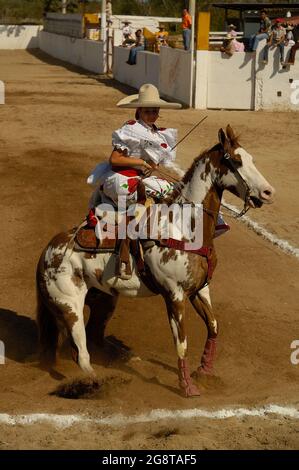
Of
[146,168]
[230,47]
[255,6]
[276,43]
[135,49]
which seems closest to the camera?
[146,168]

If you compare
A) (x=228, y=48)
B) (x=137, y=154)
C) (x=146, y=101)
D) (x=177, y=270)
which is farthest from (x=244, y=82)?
(x=177, y=270)

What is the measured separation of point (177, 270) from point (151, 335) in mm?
1906

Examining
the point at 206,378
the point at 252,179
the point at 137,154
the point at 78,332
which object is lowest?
the point at 206,378

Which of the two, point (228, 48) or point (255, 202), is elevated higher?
point (228, 48)

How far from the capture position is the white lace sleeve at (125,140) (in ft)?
22.7

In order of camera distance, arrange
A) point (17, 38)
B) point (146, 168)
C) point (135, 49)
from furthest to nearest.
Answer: point (17, 38)
point (135, 49)
point (146, 168)

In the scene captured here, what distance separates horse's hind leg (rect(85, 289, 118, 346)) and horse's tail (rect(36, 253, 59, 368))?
462 millimetres

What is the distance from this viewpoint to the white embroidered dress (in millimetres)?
6953

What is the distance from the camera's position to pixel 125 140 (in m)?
6.92

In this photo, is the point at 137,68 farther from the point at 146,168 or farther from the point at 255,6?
the point at 146,168

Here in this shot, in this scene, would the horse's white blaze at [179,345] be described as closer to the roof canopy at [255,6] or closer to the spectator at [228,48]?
the spectator at [228,48]

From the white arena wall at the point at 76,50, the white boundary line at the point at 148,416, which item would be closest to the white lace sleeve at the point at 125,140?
the white boundary line at the point at 148,416

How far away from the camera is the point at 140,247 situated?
22.6 feet

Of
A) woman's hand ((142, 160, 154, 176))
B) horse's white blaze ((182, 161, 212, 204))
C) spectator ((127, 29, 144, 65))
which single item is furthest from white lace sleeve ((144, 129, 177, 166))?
spectator ((127, 29, 144, 65))
